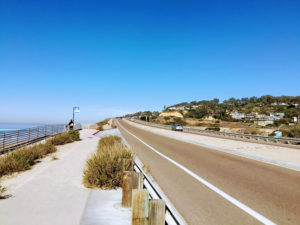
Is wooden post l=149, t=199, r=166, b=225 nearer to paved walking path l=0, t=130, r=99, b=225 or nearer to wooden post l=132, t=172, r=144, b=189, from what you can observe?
wooden post l=132, t=172, r=144, b=189

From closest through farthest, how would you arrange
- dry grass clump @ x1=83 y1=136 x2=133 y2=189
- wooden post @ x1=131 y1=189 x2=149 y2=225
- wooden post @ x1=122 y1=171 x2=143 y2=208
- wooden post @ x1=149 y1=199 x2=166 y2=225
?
wooden post @ x1=149 y1=199 x2=166 y2=225
wooden post @ x1=131 y1=189 x2=149 y2=225
wooden post @ x1=122 y1=171 x2=143 y2=208
dry grass clump @ x1=83 y1=136 x2=133 y2=189

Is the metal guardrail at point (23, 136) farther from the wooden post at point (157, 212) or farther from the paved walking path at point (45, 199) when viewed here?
the wooden post at point (157, 212)

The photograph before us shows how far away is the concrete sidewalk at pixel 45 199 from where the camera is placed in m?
4.07

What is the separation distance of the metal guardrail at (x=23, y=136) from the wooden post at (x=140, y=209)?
1165 cm

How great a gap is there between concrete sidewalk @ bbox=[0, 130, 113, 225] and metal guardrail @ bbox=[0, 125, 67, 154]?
6300 mm

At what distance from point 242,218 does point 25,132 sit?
58.6ft

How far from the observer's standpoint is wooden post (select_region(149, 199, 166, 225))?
9.63 ft

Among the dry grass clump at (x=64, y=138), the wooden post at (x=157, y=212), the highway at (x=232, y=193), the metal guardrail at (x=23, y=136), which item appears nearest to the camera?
the wooden post at (x=157, y=212)

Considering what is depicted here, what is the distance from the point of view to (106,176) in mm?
6117

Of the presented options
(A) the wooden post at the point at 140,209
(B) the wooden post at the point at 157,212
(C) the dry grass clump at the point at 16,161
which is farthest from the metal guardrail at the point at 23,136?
(B) the wooden post at the point at 157,212

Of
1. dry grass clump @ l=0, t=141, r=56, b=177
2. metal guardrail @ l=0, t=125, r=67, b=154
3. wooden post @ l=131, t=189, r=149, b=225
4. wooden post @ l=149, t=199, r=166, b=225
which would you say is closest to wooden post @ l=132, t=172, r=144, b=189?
wooden post @ l=131, t=189, r=149, b=225

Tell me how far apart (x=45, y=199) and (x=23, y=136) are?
1396 centimetres

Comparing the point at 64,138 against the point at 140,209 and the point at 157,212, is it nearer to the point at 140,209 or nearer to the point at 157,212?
the point at 140,209

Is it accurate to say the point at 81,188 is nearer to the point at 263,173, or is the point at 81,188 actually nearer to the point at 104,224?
the point at 104,224
